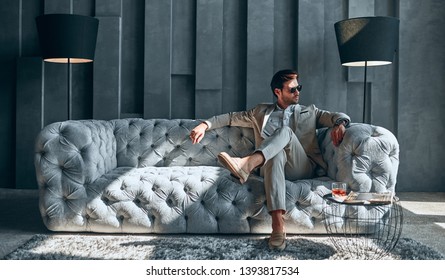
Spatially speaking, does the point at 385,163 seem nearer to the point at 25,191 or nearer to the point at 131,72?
the point at 131,72

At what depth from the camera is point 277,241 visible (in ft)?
8.30

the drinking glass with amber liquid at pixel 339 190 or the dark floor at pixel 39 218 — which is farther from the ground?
the drinking glass with amber liquid at pixel 339 190

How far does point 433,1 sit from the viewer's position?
171 inches

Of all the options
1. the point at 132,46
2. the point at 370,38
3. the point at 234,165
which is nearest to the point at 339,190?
the point at 234,165

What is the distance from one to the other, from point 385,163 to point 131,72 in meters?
2.41

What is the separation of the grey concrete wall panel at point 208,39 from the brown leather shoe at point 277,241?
1959 millimetres

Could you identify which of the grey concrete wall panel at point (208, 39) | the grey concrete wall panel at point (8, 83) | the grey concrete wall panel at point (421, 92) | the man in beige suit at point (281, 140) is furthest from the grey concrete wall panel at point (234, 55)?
the grey concrete wall panel at point (8, 83)

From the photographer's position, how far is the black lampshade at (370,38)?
11.6 feet

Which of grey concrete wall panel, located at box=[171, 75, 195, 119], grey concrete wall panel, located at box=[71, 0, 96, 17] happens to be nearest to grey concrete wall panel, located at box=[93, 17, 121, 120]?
grey concrete wall panel, located at box=[71, 0, 96, 17]

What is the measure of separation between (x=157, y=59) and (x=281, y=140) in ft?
6.32

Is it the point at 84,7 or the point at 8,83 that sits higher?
the point at 84,7

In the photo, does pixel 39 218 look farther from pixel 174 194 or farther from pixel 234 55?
pixel 234 55

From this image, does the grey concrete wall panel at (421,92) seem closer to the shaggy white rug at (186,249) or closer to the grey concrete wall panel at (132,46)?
the shaggy white rug at (186,249)

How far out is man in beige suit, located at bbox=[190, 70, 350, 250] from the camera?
256 cm
